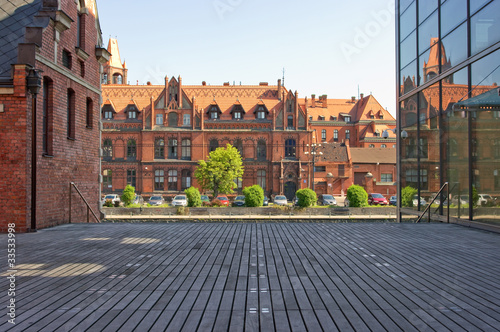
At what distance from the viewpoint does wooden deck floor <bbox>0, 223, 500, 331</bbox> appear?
14.5ft

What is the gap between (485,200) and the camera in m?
12.2

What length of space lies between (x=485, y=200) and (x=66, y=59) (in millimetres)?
14572

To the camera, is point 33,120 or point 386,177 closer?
point 33,120

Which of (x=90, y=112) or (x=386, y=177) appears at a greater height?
(x=90, y=112)

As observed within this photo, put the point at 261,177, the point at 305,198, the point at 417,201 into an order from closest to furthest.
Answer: the point at 417,201 → the point at 305,198 → the point at 261,177

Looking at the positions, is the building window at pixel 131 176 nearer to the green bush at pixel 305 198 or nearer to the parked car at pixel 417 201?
Answer: the green bush at pixel 305 198

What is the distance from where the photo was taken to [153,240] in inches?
389

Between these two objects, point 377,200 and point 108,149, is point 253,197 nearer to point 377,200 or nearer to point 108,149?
point 377,200

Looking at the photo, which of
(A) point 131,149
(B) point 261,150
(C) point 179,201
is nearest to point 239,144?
(B) point 261,150

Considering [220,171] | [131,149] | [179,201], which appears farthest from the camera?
[131,149]

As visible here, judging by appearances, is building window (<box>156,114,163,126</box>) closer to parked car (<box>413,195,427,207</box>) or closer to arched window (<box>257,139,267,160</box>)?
arched window (<box>257,139,267,160</box>)

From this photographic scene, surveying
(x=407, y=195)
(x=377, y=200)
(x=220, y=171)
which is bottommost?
(x=377, y=200)

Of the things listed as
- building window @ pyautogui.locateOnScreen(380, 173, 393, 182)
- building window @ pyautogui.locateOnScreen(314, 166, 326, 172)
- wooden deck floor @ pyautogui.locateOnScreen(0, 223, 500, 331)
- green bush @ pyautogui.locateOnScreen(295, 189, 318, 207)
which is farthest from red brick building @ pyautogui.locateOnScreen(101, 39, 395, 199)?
wooden deck floor @ pyautogui.locateOnScreen(0, 223, 500, 331)

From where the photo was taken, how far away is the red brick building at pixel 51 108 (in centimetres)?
1112
